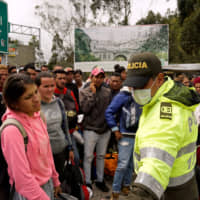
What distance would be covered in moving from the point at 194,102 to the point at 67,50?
93.6 ft

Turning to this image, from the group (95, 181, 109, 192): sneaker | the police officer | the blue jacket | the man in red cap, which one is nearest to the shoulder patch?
the police officer

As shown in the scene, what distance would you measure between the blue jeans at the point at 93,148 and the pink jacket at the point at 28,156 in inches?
80.5

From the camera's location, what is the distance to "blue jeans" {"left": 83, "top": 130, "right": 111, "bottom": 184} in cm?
396

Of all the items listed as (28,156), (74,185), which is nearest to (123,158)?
(74,185)

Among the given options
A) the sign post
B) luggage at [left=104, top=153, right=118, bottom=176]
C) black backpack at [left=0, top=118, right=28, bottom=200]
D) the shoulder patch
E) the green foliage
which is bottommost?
luggage at [left=104, top=153, right=118, bottom=176]

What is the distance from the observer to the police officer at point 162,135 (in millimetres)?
1101

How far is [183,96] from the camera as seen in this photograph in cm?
133

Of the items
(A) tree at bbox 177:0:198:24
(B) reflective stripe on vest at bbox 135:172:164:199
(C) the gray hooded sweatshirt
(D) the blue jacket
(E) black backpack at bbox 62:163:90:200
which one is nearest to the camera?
(B) reflective stripe on vest at bbox 135:172:164:199

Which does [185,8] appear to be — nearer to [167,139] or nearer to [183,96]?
[183,96]

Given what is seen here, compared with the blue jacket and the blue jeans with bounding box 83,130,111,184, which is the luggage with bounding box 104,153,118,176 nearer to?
the blue jeans with bounding box 83,130,111,184

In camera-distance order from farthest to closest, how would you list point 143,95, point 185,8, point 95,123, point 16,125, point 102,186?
point 185,8 → point 102,186 → point 95,123 → point 16,125 → point 143,95

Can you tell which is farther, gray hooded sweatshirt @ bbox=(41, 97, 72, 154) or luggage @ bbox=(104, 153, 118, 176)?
luggage @ bbox=(104, 153, 118, 176)

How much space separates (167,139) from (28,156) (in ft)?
3.35

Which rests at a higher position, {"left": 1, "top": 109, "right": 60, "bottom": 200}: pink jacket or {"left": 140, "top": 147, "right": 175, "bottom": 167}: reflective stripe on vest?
{"left": 140, "top": 147, "right": 175, "bottom": 167}: reflective stripe on vest
